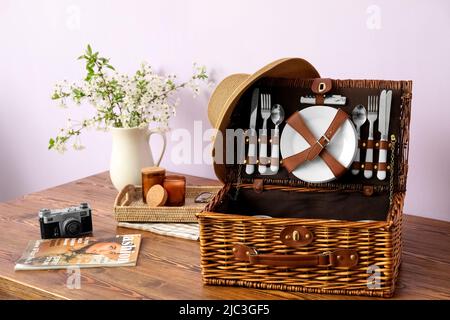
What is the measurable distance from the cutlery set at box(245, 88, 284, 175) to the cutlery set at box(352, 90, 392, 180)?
0.18 m

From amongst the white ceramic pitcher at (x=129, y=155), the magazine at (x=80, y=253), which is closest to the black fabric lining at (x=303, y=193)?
the magazine at (x=80, y=253)

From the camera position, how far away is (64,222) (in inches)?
59.1

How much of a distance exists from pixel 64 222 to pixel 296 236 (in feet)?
2.01

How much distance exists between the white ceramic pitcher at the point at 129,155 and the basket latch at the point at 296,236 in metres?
0.68

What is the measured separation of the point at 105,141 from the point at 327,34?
36.4 inches

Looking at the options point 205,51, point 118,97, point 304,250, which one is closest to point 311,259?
point 304,250

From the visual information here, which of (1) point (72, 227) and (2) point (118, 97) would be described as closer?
(1) point (72, 227)

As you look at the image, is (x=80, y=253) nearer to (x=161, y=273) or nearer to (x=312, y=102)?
(x=161, y=273)

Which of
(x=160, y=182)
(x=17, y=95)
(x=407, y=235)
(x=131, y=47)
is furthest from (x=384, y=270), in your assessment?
(x=17, y=95)

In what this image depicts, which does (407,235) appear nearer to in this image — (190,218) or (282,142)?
(282,142)

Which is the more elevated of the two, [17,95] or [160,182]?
[17,95]

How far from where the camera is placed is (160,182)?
161cm

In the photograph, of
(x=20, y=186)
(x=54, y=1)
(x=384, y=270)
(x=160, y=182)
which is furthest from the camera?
(x=20, y=186)

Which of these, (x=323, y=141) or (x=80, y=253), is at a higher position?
(x=323, y=141)
